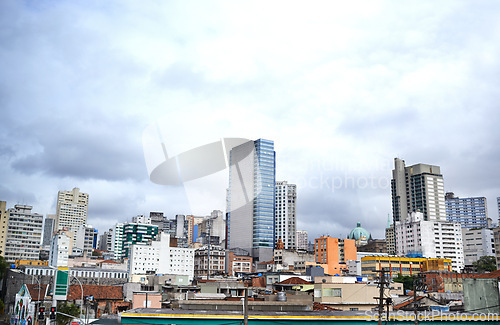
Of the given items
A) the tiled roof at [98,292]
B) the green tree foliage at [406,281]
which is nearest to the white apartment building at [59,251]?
the tiled roof at [98,292]

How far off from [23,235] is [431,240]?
154 metres

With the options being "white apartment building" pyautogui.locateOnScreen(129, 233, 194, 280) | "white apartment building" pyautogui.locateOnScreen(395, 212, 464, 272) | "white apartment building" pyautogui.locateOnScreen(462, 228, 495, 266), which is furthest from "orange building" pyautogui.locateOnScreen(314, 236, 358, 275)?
"white apartment building" pyautogui.locateOnScreen(462, 228, 495, 266)

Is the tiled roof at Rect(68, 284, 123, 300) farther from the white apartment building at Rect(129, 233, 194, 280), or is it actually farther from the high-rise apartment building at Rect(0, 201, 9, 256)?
the high-rise apartment building at Rect(0, 201, 9, 256)

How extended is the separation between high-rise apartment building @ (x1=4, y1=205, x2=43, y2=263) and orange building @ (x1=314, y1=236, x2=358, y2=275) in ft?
348

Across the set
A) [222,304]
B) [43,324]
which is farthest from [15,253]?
[222,304]

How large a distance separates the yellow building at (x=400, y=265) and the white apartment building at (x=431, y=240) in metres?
27.4

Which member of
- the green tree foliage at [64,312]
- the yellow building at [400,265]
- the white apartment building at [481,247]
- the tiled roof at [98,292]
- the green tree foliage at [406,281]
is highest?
the white apartment building at [481,247]

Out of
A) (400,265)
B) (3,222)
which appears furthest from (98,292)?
(3,222)

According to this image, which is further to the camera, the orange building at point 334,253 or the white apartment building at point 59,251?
the white apartment building at point 59,251

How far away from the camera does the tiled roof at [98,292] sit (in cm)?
8475

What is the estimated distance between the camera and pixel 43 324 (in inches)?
2724

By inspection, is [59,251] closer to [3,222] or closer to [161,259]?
[161,259]

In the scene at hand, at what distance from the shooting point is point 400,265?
14862 cm

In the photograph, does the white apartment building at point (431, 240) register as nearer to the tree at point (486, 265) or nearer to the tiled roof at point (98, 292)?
the tree at point (486, 265)
